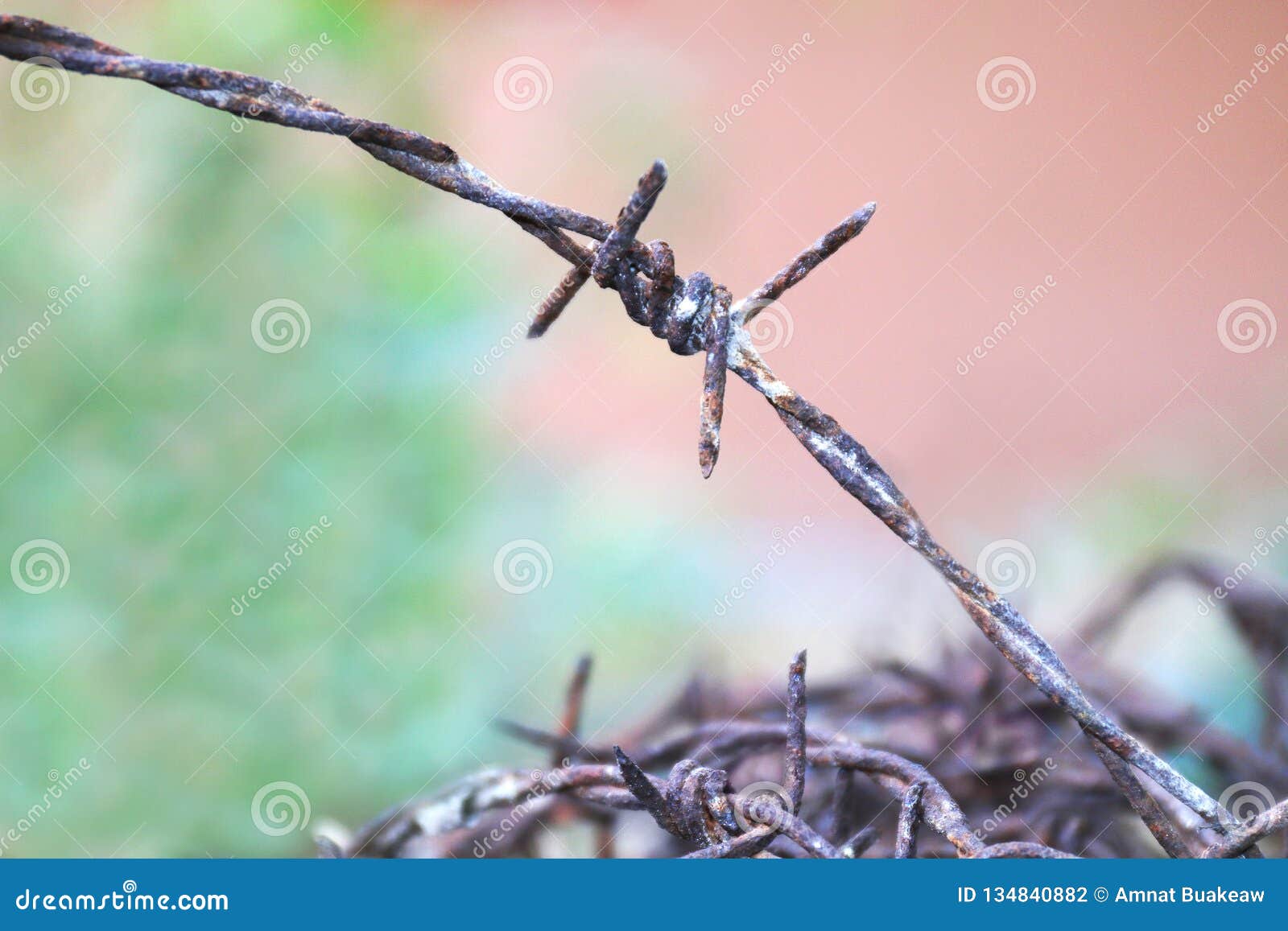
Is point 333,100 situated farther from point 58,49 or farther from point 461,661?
point 58,49

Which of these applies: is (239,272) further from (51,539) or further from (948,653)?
(948,653)

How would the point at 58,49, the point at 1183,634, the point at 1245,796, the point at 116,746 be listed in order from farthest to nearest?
1. the point at 116,746
2. the point at 1183,634
3. the point at 1245,796
4. the point at 58,49

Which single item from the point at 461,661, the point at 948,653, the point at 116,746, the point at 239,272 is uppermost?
the point at 948,653

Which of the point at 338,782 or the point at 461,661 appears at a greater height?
the point at 461,661

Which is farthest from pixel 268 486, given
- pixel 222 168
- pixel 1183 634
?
pixel 1183 634

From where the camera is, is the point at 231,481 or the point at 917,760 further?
the point at 231,481

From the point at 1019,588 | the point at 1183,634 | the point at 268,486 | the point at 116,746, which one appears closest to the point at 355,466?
the point at 268,486

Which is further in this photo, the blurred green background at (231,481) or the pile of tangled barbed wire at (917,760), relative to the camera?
the blurred green background at (231,481)

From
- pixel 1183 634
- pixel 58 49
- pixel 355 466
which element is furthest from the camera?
pixel 355 466

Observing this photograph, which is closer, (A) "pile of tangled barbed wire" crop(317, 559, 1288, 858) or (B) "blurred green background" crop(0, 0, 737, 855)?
(A) "pile of tangled barbed wire" crop(317, 559, 1288, 858)

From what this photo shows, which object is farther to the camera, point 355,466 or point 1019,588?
point 355,466
